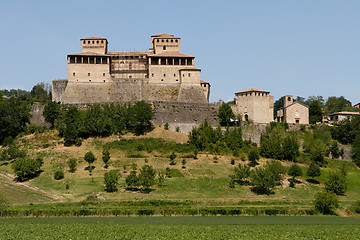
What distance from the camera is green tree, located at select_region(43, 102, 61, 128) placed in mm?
68500

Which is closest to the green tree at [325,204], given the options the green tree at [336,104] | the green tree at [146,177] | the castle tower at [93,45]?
the green tree at [146,177]

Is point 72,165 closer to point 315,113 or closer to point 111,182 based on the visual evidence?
point 111,182

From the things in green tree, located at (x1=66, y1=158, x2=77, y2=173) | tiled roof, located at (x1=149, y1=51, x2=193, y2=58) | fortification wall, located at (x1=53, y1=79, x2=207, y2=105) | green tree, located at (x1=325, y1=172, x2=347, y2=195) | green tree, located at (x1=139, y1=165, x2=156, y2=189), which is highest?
tiled roof, located at (x1=149, y1=51, x2=193, y2=58)

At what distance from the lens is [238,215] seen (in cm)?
4178

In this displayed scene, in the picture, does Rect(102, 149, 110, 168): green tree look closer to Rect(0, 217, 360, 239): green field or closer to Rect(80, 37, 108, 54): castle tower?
Rect(0, 217, 360, 239): green field

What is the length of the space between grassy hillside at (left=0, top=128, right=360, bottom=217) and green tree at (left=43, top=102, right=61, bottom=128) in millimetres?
2482

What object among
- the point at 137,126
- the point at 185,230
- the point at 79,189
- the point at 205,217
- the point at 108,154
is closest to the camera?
the point at 185,230

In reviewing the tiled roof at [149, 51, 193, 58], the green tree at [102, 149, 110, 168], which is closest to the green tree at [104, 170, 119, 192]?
the green tree at [102, 149, 110, 168]

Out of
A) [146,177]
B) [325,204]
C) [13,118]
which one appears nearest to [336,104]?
[325,204]

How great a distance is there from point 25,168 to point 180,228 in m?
26.9

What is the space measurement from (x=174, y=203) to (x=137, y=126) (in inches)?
944

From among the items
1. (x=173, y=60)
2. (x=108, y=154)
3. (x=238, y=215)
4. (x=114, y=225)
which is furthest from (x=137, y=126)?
(x=114, y=225)

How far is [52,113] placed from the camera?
68562 mm

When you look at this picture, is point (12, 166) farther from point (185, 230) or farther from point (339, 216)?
point (339, 216)
